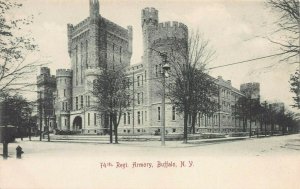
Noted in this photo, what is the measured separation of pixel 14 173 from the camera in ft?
27.5

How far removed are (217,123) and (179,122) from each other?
51.5 feet

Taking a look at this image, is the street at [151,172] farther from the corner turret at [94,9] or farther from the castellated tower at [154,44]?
the corner turret at [94,9]

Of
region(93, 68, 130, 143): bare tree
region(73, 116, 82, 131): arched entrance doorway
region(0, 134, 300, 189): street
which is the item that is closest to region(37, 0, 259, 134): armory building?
region(73, 116, 82, 131): arched entrance doorway

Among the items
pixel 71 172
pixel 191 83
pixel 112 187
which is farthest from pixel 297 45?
pixel 191 83

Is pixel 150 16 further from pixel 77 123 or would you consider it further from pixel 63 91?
pixel 63 91

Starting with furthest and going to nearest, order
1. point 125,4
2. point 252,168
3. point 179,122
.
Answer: point 179,122 < point 125,4 < point 252,168

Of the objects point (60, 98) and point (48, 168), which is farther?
point (60, 98)

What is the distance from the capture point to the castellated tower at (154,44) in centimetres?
3319

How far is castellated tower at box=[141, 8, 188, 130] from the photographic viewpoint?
109ft

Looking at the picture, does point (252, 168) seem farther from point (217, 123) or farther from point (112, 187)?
point (217, 123)

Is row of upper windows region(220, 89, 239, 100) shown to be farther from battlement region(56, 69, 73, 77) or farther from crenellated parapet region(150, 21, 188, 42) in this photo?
battlement region(56, 69, 73, 77)

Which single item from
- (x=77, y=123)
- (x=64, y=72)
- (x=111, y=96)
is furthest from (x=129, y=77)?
(x=64, y=72)

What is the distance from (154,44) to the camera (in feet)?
115

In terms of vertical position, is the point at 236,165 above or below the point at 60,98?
below
